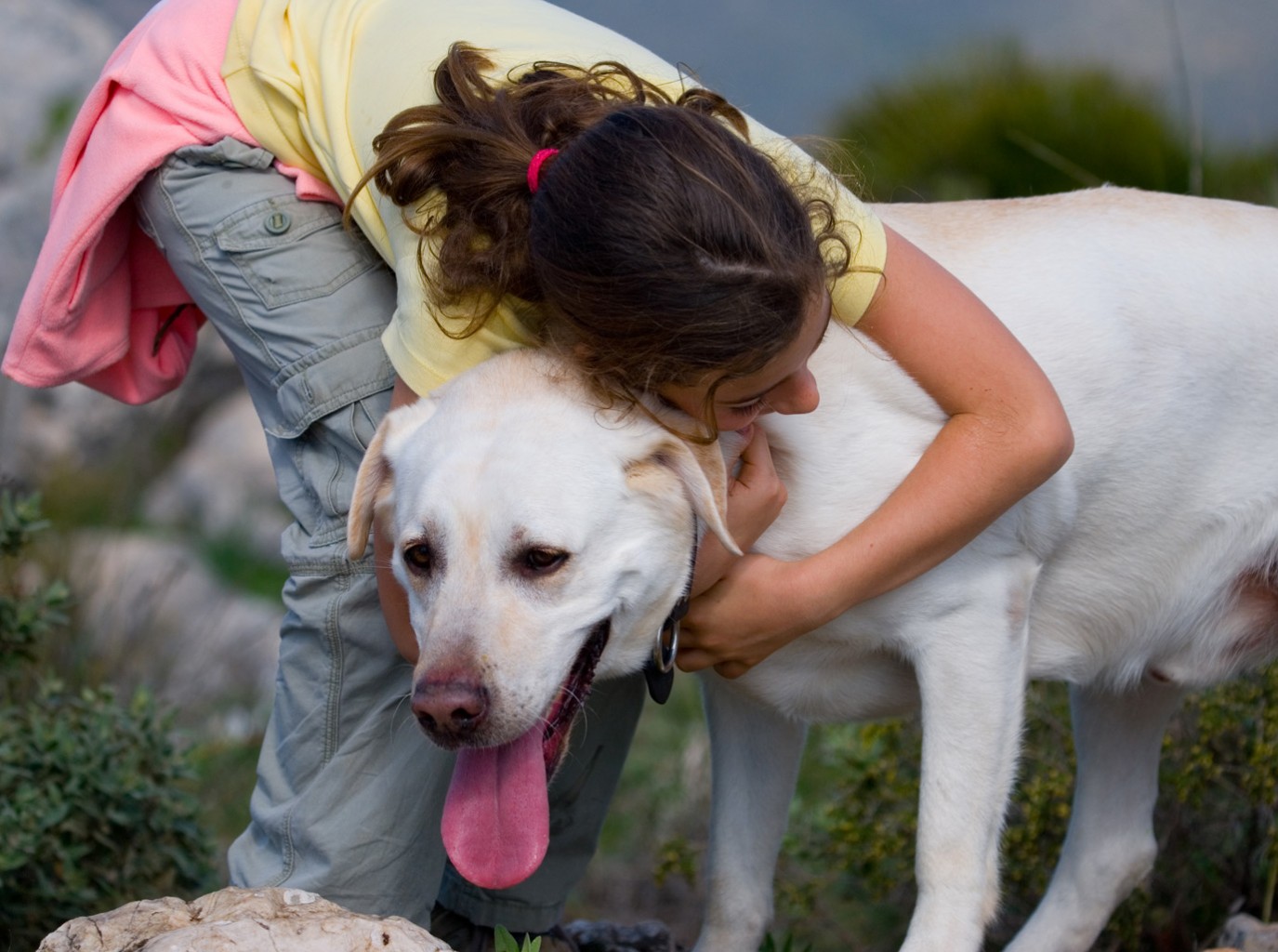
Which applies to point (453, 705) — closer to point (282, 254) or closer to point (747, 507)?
point (747, 507)

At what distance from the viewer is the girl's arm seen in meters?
2.49

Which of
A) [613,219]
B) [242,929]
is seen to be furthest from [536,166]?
[242,929]

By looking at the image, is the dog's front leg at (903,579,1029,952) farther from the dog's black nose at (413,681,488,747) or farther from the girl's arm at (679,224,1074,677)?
the dog's black nose at (413,681,488,747)

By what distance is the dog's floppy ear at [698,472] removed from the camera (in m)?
2.36

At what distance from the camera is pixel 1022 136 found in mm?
6586

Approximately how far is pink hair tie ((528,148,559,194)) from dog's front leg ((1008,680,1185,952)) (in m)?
1.81

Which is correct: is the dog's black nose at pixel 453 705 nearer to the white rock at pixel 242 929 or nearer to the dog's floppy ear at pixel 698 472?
the white rock at pixel 242 929

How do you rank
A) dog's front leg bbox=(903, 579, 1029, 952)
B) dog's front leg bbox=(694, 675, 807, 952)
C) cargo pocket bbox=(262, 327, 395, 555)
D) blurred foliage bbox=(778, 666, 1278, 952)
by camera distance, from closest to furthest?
dog's front leg bbox=(903, 579, 1029, 952)
cargo pocket bbox=(262, 327, 395, 555)
dog's front leg bbox=(694, 675, 807, 952)
blurred foliage bbox=(778, 666, 1278, 952)

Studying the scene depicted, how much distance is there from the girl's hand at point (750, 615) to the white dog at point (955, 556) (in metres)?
0.09

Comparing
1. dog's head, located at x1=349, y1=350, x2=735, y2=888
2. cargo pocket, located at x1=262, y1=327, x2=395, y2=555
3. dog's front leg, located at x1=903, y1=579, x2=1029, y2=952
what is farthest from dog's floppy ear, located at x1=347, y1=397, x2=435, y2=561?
dog's front leg, located at x1=903, y1=579, x2=1029, y2=952

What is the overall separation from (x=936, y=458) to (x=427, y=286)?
2.98 feet

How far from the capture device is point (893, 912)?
4.12m

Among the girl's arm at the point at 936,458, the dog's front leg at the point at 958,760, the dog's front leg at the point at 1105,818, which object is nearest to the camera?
the girl's arm at the point at 936,458

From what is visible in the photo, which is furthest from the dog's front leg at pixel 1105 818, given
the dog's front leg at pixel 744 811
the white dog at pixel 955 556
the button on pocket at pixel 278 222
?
the button on pocket at pixel 278 222
